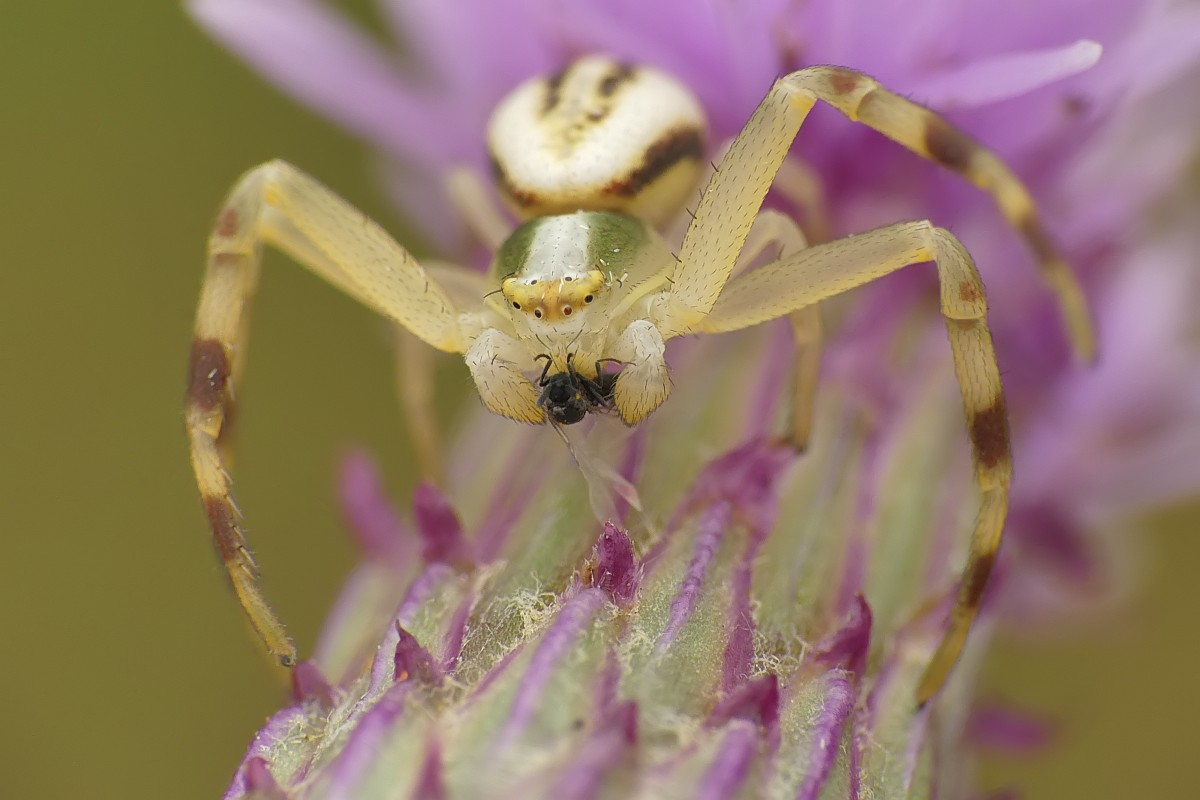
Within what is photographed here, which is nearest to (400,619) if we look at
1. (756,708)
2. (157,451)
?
(756,708)

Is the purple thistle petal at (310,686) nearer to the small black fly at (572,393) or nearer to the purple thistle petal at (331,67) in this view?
the small black fly at (572,393)

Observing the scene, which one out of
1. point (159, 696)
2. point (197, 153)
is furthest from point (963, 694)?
point (197, 153)

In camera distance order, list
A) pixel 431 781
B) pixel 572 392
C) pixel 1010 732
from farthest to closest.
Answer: pixel 1010 732 < pixel 572 392 < pixel 431 781

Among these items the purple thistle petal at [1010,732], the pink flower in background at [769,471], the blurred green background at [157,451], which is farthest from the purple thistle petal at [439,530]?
the blurred green background at [157,451]

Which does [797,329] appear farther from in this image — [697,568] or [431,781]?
[431,781]

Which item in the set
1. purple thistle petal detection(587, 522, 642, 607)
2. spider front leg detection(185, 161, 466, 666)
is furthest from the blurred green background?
purple thistle petal detection(587, 522, 642, 607)

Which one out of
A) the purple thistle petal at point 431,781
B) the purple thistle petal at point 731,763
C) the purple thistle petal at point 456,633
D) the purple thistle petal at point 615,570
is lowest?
the purple thistle petal at point 431,781

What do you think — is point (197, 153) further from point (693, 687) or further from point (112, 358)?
point (693, 687)
